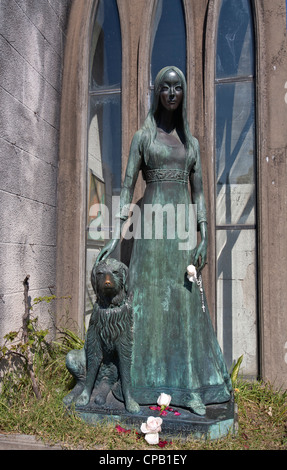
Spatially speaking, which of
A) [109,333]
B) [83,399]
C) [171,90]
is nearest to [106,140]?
[171,90]

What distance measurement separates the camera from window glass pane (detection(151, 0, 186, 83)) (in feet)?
14.2

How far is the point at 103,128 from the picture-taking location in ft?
14.9

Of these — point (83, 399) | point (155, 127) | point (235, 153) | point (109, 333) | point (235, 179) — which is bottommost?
point (83, 399)

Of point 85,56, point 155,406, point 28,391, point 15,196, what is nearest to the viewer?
point 155,406

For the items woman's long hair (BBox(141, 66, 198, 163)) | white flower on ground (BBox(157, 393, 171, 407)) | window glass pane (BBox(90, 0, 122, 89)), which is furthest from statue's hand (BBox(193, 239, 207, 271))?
window glass pane (BBox(90, 0, 122, 89))

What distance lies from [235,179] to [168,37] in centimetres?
181

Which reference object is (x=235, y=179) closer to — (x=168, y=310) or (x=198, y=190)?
(x=198, y=190)

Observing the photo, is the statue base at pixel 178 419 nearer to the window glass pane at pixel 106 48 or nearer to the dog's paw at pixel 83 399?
the dog's paw at pixel 83 399

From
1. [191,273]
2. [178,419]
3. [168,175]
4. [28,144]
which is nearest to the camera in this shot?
[178,419]

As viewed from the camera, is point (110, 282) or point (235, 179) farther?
point (235, 179)

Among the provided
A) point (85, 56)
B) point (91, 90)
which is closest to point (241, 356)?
point (91, 90)

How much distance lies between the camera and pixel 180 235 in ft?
10.00

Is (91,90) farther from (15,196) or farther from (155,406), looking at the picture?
(155,406)

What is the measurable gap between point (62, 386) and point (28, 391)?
0.32 meters
